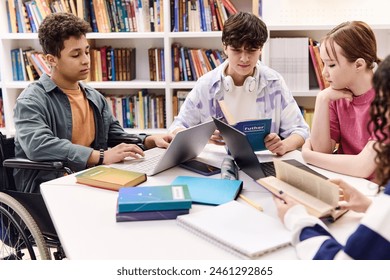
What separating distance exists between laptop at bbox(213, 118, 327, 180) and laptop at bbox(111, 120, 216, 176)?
7cm

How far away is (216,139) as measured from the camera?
5.92 feet

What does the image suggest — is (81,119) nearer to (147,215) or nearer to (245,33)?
(245,33)

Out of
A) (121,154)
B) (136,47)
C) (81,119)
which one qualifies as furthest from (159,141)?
(136,47)

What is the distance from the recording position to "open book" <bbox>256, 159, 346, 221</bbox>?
3.67 ft

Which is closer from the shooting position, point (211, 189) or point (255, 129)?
point (211, 189)

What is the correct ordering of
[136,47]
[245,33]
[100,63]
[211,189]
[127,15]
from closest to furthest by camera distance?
[211,189] → [245,33] → [127,15] → [100,63] → [136,47]

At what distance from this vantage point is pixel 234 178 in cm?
147

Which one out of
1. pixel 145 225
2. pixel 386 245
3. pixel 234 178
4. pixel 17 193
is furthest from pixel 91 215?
pixel 386 245

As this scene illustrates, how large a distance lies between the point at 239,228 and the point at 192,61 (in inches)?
84.3

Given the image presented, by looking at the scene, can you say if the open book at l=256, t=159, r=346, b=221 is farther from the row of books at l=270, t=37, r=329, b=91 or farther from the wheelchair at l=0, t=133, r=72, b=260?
the row of books at l=270, t=37, r=329, b=91

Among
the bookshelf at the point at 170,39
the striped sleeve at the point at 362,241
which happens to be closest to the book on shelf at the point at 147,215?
the striped sleeve at the point at 362,241

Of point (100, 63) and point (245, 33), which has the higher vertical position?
point (245, 33)

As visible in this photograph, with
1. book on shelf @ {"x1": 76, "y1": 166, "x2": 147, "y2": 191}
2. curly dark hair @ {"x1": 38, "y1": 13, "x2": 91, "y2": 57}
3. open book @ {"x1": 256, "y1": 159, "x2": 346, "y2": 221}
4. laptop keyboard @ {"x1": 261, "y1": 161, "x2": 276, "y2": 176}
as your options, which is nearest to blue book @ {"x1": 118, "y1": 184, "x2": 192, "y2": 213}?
book on shelf @ {"x1": 76, "y1": 166, "x2": 147, "y2": 191}

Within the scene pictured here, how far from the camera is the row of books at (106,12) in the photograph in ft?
9.97
